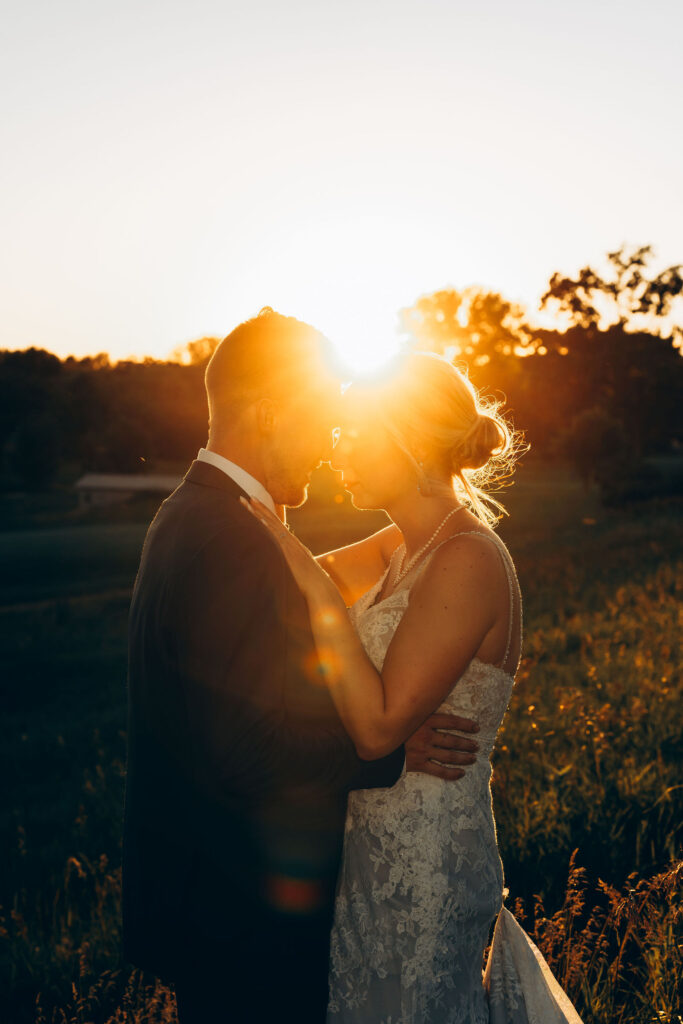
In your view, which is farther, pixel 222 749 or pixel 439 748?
pixel 439 748

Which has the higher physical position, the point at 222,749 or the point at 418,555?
the point at 418,555

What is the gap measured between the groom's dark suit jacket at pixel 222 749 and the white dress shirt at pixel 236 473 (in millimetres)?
107

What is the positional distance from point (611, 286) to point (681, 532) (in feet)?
103

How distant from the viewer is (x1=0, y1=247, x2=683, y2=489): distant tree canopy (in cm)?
5291

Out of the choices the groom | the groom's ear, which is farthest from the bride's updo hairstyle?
the groom

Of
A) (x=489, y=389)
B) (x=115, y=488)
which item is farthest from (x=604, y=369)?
(x=115, y=488)

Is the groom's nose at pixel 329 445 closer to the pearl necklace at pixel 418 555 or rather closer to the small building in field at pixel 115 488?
the pearl necklace at pixel 418 555

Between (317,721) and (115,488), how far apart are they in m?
65.6

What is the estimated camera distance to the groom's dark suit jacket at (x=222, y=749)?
2252mm

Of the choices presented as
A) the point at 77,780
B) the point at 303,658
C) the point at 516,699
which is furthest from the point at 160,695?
the point at 77,780

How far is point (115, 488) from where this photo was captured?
215ft

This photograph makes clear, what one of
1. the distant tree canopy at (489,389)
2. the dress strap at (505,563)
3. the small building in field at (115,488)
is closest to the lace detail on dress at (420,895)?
the dress strap at (505,563)

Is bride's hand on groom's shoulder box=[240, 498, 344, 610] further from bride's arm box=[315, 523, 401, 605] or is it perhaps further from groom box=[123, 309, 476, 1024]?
bride's arm box=[315, 523, 401, 605]

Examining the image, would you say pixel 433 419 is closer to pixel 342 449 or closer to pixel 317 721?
pixel 342 449
